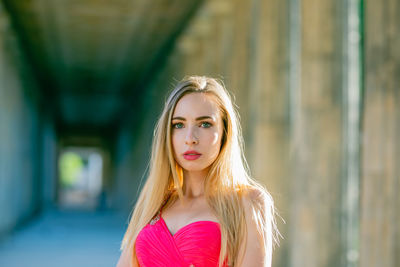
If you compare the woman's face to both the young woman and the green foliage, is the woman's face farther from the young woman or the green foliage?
the green foliage

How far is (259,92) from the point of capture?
39.0 feet

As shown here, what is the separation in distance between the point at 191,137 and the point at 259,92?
931cm

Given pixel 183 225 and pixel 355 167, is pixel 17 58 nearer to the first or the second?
pixel 355 167

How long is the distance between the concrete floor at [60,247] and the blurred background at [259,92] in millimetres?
56

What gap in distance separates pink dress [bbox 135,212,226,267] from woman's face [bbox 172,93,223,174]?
29 centimetres

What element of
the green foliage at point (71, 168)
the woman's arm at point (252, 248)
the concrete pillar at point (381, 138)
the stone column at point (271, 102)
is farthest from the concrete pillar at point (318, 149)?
the green foliage at point (71, 168)

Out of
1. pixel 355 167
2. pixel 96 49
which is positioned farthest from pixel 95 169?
pixel 355 167

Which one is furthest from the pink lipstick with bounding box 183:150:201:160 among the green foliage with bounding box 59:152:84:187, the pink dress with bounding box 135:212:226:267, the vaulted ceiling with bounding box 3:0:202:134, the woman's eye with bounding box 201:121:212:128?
the green foliage with bounding box 59:152:84:187

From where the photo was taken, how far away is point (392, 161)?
6.30m

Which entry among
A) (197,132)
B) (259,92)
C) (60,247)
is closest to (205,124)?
(197,132)

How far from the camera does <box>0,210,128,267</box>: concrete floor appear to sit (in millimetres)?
13656

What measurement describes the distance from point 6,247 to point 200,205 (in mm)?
15264

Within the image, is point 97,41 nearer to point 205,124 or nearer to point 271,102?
point 271,102

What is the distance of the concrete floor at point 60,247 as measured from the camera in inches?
538
